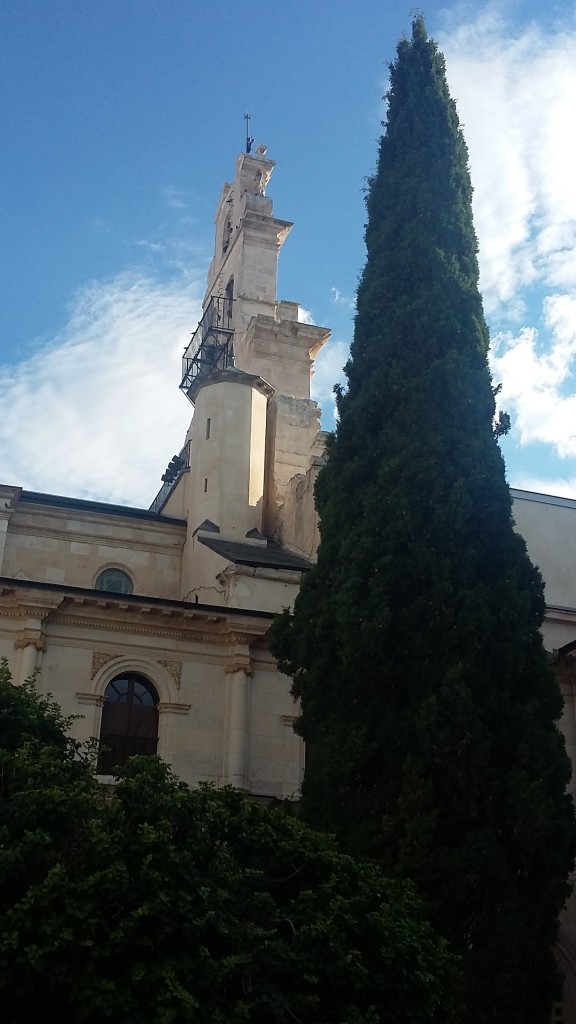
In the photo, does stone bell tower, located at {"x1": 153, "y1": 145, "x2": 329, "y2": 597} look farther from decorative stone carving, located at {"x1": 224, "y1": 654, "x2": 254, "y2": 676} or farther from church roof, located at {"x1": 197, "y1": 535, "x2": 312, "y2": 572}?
decorative stone carving, located at {"x1": 224, "y1": 654, "x2": 254, "y2": 676}

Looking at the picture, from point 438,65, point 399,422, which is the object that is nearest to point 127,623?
point 399,422

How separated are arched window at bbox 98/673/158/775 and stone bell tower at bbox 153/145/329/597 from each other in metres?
7.32

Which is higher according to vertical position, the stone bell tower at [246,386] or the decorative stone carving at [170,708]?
the stone bell tower at [246,386]

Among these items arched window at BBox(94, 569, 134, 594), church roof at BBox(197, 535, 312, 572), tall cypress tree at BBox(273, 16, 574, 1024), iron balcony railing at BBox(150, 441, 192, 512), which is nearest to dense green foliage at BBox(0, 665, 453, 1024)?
tall cypress tree at BBox(273, 16, 574, 1024)

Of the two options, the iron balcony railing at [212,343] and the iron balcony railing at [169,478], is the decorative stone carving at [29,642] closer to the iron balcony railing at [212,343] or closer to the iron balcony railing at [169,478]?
the iron balcony railing at [169,478]

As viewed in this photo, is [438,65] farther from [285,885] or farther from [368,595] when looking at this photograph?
[285,885]

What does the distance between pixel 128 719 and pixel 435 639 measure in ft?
20.7

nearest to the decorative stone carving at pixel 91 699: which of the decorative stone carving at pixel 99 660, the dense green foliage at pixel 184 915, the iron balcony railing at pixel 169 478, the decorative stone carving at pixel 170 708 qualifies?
the decorative stone carving at pixel 99 660

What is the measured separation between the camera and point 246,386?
28344mm

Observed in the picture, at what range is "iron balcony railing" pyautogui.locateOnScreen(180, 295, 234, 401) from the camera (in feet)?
125

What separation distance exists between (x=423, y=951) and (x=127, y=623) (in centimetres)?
970

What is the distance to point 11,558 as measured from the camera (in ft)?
85.5

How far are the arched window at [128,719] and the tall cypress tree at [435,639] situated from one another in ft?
11.3

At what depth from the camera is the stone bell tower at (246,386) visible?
90.0 feet
